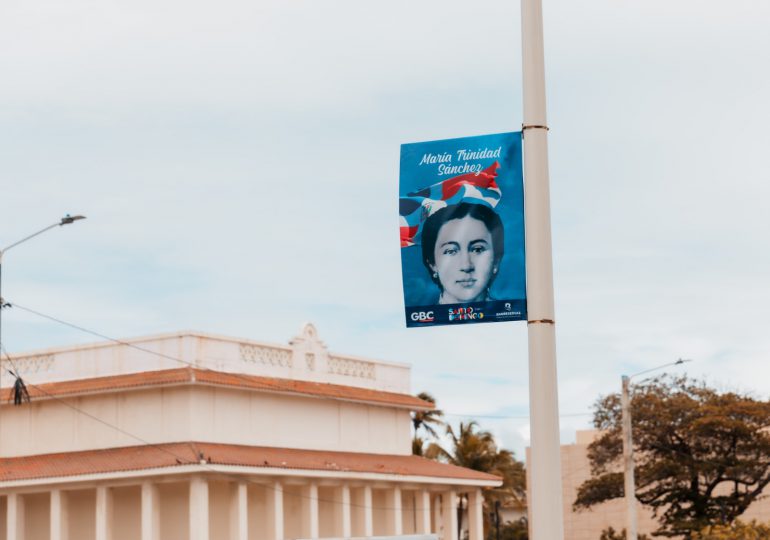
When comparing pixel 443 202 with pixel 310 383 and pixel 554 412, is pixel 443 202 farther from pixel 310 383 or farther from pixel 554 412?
pixel 310 383

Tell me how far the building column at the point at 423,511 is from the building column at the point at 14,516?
Answer: 56.6 feet

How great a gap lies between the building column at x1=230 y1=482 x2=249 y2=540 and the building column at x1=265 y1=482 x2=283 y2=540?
148cm

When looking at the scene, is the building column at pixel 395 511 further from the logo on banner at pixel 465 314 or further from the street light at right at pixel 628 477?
the logo on banner at pixel 465 314

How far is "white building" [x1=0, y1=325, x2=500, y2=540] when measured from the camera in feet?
159

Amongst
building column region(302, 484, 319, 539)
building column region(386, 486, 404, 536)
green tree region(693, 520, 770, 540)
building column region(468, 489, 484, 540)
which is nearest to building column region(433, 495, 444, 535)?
building column region(468, 489, 484, 540)

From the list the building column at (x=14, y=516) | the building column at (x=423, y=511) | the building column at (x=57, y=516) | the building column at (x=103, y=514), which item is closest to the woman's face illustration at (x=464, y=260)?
the building column at (x=103, y=514)

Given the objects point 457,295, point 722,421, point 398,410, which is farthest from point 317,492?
point 457,295

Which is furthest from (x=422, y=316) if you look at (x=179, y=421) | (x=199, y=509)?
(x=179, y=421)

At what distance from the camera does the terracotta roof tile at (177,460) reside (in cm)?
4766

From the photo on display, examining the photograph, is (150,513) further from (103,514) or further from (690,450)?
(690,450)

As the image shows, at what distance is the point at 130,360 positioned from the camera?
5241cm

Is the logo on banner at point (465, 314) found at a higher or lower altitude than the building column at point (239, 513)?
higher

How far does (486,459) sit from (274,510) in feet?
120

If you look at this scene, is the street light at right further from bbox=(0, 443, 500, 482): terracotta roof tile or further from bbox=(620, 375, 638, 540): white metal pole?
bbox=(0, 443, 500, 482): terracotta roof tile
